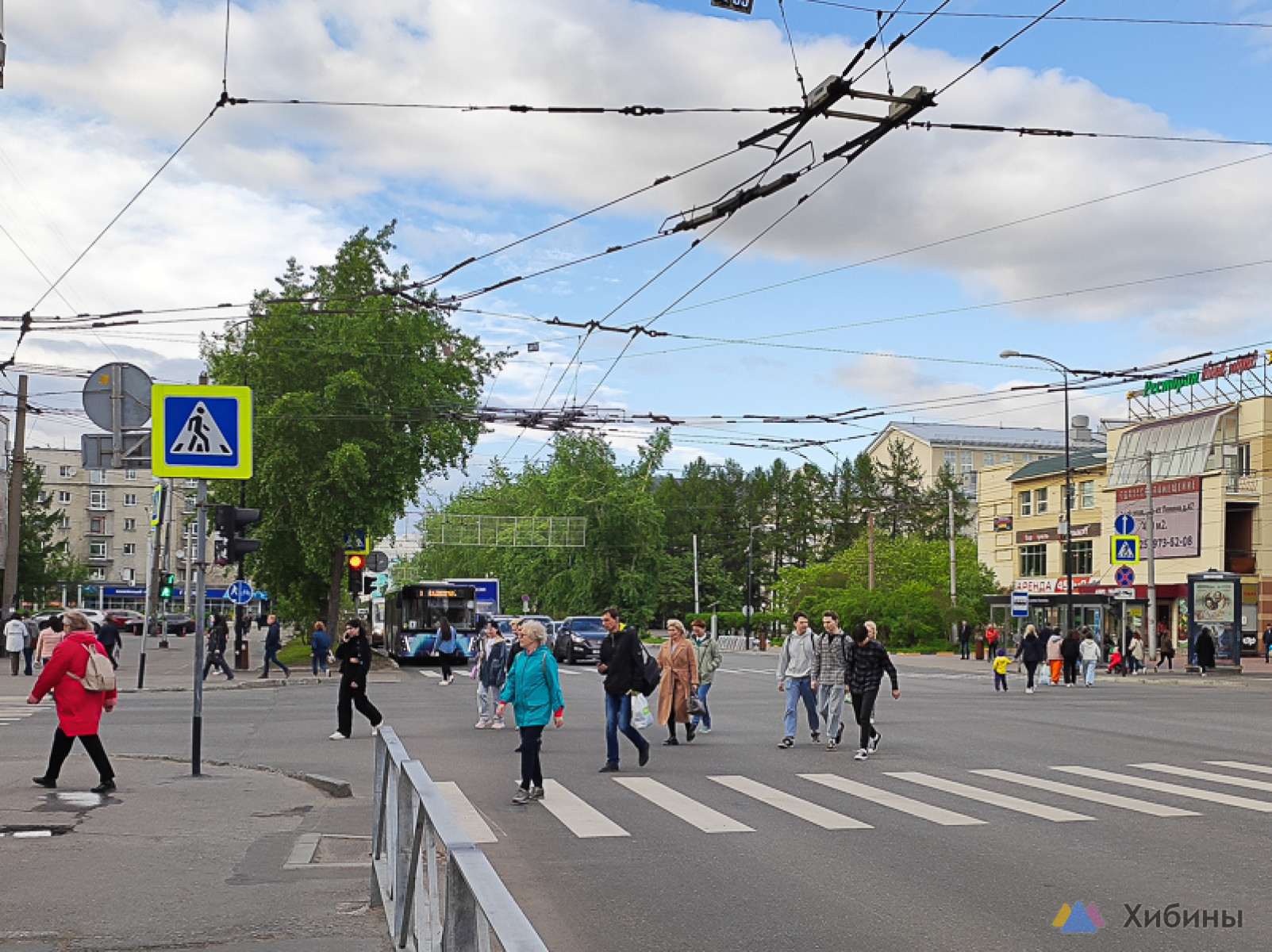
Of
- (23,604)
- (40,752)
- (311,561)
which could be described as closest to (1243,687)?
(311,561)

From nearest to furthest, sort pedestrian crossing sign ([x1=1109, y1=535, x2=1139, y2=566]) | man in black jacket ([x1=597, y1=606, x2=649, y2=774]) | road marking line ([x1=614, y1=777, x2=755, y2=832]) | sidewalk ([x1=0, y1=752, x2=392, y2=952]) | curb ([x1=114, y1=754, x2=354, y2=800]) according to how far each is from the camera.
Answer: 1. sidewalk ([x1=0, y1=752, x2=392, y2=952])
2. road marking line ([x1=614, y1=777, x2=755, y2=832])
3. curb ([x1=114, y1=754, x2=354, y2=800])
4. man in black jacket ([x1=597, y1=606, x2=649, y2=774])
5. pedestrian crossing sign ([x1=1109, y1=535, x2=1139, y2=566])

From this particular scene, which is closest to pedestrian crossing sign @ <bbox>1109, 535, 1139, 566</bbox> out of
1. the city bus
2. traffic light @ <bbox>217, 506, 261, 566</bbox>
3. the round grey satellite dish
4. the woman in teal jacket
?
the city bus

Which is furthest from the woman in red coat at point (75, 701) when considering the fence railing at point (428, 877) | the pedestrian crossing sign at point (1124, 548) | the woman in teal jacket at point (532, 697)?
the pedestrian crossing sign at point (1124, 548)

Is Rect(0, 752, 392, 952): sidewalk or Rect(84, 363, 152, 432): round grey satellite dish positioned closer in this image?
Rect(0, 752, 392, 952): sidewalk

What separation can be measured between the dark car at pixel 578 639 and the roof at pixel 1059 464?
28.6m

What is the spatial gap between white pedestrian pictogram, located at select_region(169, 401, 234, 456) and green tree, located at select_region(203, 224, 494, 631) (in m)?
26.4

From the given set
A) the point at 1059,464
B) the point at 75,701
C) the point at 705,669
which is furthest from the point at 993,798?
the point at 1059,464

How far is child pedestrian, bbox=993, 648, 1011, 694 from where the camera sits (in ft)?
109

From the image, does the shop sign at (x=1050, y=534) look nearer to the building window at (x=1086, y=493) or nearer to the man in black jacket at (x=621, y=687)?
the building window at (x=1086, y=493)

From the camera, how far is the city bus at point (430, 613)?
155 ft

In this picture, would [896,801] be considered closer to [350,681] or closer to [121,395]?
[121,395]

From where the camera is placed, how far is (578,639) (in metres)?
49.2

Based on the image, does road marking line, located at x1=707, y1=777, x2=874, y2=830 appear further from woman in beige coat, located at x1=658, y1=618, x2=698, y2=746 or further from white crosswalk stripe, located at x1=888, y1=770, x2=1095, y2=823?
woman in beige coat, located at x1=658, y1=618, x2=698, y2=746

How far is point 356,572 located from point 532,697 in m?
23.3
